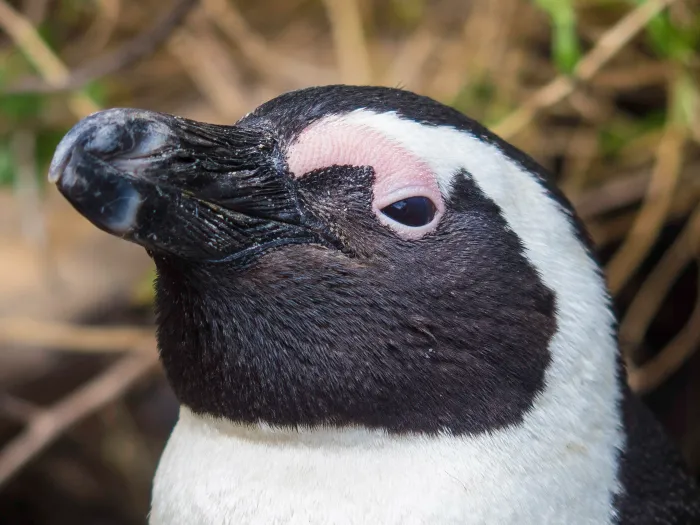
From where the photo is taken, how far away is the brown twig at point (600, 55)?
1.90m

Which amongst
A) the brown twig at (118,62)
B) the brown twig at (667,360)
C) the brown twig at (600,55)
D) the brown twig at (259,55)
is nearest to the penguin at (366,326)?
the brown twig at (600,55)

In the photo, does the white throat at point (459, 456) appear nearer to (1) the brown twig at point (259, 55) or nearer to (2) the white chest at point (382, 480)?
(2) the white chest at point (382, 480)

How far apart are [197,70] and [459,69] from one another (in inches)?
33.4

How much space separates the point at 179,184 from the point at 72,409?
149 cm

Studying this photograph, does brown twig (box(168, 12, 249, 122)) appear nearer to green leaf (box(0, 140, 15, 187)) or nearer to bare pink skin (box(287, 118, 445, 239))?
green leaf (box(0, 140, 15, 187))

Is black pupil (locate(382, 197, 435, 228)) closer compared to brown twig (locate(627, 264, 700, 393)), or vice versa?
black pupil (locate(382, 197, 435, 228))

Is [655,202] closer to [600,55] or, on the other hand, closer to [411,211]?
[600,55]

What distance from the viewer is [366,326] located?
105cm

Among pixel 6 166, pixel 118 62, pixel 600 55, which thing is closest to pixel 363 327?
pixel 600 55

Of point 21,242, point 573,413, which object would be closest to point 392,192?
point 573,413

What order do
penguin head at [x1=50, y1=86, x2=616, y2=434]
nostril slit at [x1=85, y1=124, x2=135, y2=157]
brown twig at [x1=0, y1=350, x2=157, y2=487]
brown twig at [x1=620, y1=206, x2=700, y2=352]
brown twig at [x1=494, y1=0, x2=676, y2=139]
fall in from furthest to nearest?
brown twig at [x1=620, y1=206, x2=700, y2=352]
brown twig at [x1=0, y1=350, x2=157, y2=487]
brown twig at [x1=494, y1=0, x2=676, y2=139]
penguin head at [x1=50, y1=86, x2=616, y2=434]
nostril slit at [x1=85, y1=124, x2=135, y2=157]

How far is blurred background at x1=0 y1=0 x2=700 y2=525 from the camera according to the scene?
2.29m

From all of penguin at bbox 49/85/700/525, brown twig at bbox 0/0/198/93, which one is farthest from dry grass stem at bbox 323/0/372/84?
penguin at bbox 49/85/700/525

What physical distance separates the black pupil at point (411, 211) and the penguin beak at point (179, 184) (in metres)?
0.11
